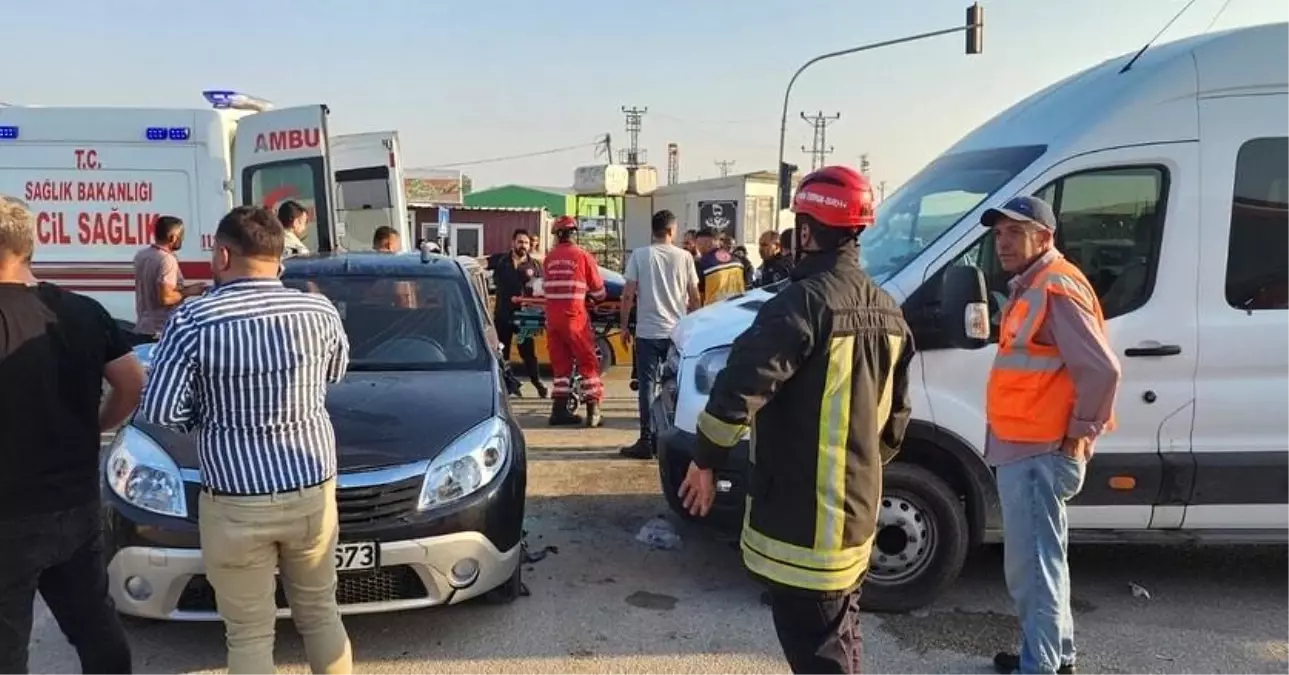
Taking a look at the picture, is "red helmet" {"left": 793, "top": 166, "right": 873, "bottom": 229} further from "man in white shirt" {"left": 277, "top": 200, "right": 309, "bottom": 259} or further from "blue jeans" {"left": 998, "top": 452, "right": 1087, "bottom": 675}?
"man in white shirt" {"left": 277, "top": 200, "right": 309, "bottom": 259}

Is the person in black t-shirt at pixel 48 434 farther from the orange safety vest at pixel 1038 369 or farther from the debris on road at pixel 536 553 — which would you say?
the orange safety vest at pixel 1038 369

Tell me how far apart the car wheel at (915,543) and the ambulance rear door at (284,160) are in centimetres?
708

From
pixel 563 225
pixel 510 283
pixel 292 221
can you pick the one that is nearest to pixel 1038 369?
pixel 563 225

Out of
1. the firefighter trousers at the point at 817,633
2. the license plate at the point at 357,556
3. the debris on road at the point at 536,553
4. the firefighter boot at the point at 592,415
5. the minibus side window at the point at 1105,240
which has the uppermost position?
the minibus side window at the point at 1105,240

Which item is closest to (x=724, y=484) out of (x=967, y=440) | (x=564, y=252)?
(x=967, y=440)

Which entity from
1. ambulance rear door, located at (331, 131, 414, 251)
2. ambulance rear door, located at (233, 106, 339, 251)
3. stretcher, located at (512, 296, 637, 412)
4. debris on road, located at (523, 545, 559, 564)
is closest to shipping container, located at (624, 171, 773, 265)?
ambulance rear door, located at (331, 131, 414, 251)

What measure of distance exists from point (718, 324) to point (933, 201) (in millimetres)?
1220

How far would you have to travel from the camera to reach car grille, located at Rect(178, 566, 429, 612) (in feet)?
12.1

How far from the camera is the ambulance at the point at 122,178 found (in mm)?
8898

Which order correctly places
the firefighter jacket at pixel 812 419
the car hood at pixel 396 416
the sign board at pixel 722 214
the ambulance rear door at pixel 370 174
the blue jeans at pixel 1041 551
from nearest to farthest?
the firefighter jacket at pixel 812 419 → the blue jeans at pixel 1041 551 → the car hood at pixel 396 416 → the ambulance rear door at pixel 370 174 → the sign board at pixel 722 214

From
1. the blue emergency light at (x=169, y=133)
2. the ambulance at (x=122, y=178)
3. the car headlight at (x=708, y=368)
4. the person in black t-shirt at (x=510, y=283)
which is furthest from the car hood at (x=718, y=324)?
the blue emergency light at (x=169, y=133)

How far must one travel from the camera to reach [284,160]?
948 cm

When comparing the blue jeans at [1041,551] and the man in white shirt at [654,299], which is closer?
the blue jeans at [1041,551]

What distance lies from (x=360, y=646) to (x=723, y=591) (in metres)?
1.72
